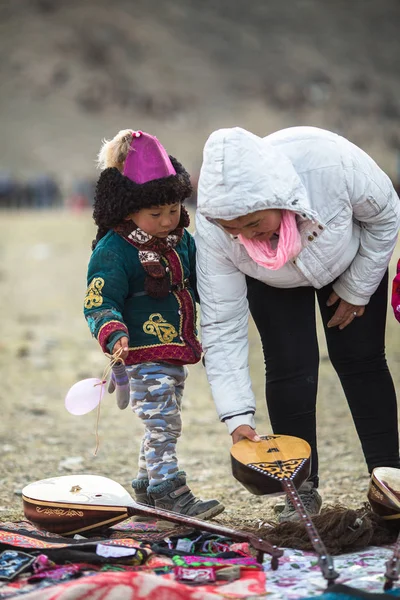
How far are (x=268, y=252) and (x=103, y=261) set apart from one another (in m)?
0.62

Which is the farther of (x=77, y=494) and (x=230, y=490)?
(x=230, y=490)

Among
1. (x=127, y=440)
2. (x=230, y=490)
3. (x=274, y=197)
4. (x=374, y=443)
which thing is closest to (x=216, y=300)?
(x=274, y=197)

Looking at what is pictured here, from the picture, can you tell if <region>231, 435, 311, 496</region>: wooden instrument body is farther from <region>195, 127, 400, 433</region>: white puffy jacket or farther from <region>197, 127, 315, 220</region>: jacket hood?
<region>197, 127, 315, 220</region>: jacket hood

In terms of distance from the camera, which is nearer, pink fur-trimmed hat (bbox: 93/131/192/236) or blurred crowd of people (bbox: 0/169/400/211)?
pink fur-trimmed hat (bbox: 93/131/192/236)

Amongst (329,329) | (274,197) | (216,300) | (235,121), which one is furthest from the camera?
(235,121)

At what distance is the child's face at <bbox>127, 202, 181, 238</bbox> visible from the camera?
330cm

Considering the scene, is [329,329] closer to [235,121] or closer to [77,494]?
[77,494]

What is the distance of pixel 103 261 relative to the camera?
329 centimetres

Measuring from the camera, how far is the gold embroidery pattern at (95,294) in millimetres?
3205

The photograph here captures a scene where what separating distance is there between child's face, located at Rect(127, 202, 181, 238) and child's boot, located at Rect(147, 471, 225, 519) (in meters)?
0.87

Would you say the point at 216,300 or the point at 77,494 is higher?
the point at 216,300

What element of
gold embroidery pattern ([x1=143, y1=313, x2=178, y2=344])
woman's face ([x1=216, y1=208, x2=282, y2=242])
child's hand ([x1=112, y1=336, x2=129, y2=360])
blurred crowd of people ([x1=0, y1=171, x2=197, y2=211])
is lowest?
child's hand ([x1=112, y1=336, x2=129, y2=360])

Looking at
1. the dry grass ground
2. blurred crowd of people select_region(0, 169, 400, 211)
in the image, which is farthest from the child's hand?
blurred crowd of people select_region(0, 169, 400, 211)

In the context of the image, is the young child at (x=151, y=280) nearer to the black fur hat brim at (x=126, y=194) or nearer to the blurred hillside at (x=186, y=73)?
the black fur hat brim at (x=126, y=194)
